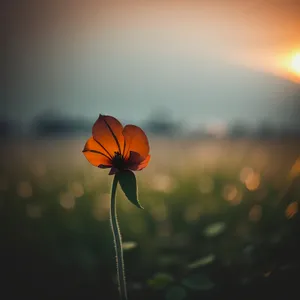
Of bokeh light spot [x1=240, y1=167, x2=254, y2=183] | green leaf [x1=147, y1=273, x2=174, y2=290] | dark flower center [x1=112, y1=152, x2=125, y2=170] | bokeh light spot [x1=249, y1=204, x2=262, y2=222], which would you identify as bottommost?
green leaf [x1=147, y1=273, x2=174, y2=290]

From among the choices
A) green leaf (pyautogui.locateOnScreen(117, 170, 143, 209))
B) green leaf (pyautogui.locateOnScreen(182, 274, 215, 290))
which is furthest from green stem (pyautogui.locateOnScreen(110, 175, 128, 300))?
green leaf (pyautogui.locateOnScreen(182, 274, 215, 290))

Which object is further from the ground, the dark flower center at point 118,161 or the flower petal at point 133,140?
the flower petal at point 133,140

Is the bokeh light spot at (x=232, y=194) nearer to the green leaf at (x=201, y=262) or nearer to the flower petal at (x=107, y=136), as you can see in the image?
the green leaf at (x=201, y=262)

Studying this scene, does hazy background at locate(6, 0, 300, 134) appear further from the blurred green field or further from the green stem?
the green stem

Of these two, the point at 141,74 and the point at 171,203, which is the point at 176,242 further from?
the point at 141,74

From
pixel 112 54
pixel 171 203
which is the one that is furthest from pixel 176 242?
pixel 112 54

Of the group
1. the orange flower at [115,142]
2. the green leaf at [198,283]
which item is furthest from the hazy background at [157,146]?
the orange flower at [115,142]
